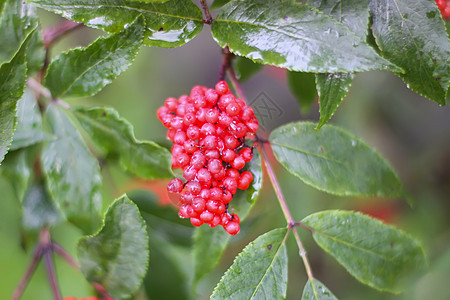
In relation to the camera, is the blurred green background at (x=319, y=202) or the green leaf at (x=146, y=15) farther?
the blurred green background at (x=319, y=202)

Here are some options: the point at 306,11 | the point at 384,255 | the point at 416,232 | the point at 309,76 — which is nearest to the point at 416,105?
the point at 416,232

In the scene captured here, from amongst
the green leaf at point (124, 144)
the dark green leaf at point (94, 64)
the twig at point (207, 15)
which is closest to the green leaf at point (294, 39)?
the twig at point (207, 15)

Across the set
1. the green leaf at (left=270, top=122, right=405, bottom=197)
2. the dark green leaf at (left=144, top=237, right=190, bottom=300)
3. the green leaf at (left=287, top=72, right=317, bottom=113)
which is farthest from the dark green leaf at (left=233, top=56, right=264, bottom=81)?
the dark green leaf at (left=144, top=237, right=190, bottom=300)

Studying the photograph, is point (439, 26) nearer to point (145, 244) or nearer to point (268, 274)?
point (268, 274)

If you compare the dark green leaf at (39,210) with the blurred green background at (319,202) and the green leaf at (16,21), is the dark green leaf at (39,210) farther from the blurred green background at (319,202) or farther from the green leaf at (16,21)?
the green leaf at (16,21)

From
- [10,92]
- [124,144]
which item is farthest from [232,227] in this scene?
[10,92]

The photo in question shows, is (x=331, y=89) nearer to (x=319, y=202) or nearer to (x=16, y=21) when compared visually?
(x=16, y=21)
